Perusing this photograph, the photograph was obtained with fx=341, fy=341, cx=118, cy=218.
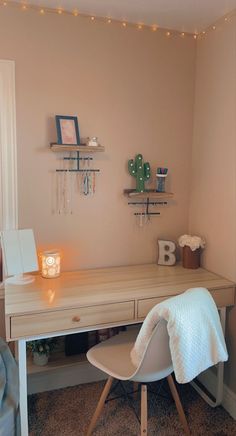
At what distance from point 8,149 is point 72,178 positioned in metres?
0.43

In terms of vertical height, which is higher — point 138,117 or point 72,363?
point 138,117

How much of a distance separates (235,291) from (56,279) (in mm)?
1105

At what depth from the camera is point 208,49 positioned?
7.54 feet

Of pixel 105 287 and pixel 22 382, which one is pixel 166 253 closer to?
pixel 105 287

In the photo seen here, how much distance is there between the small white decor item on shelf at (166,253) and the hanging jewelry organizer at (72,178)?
645 millimetres

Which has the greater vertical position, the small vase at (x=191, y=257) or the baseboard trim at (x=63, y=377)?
the small vase at (x=191, y=257)

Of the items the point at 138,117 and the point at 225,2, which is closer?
the point at 225,2

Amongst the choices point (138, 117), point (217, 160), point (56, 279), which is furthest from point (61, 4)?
point (56, 279)

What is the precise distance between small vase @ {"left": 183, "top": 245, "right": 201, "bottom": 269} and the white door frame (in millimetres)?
1155

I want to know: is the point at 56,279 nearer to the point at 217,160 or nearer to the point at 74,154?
the point at 74,154

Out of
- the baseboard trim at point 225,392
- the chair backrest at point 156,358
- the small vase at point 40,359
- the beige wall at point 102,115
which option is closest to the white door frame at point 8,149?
the beige wall at point 102,115

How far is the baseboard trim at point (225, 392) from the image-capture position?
207cm

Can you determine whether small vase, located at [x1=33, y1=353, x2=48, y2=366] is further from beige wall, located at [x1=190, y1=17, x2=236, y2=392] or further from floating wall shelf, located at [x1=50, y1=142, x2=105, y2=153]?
floating wall shelf, located at [x1=50, y1=142, x2=105, y2=153]

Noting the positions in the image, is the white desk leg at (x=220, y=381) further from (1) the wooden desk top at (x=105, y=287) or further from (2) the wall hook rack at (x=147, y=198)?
(2) the wall hook rack at (x=147, y=198)
